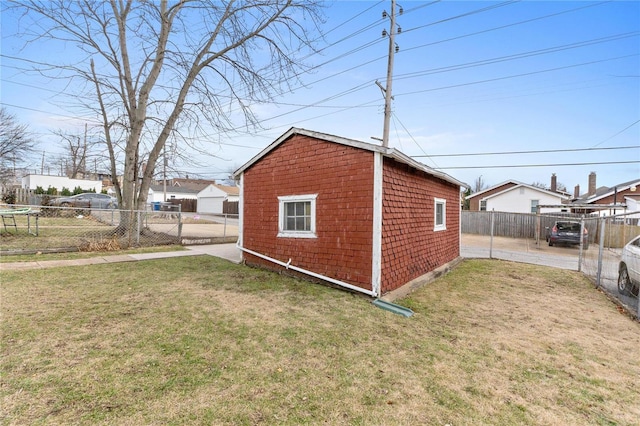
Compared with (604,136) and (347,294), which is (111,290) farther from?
(604,136)

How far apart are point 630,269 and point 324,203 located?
6.36 metres

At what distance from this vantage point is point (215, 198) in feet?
138

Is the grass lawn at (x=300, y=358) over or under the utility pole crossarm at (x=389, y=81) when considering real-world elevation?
under

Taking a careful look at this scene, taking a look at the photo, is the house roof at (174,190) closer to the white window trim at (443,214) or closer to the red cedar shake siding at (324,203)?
the red cedar shake siding at (324,203)

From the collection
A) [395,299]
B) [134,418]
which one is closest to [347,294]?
[395,299]

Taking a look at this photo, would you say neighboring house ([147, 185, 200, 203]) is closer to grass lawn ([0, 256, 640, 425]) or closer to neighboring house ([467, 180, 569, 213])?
neighboring house ([467, 180, 569, 213])

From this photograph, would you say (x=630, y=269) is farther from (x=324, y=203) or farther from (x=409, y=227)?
(x=324, y=203)

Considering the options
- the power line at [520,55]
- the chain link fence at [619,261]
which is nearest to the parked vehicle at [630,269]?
the chain link fence at [619,261]

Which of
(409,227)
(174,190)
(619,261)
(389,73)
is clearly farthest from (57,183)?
(619,261)

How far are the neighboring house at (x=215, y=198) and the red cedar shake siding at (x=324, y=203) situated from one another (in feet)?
111

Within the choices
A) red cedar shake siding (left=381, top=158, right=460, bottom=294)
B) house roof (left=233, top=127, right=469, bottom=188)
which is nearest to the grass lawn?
red cedar shake siding (left=381, top=158, right=460, bottom=294)

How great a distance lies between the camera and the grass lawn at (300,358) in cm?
244

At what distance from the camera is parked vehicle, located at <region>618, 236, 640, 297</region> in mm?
5859

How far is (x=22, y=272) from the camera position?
6574mm
